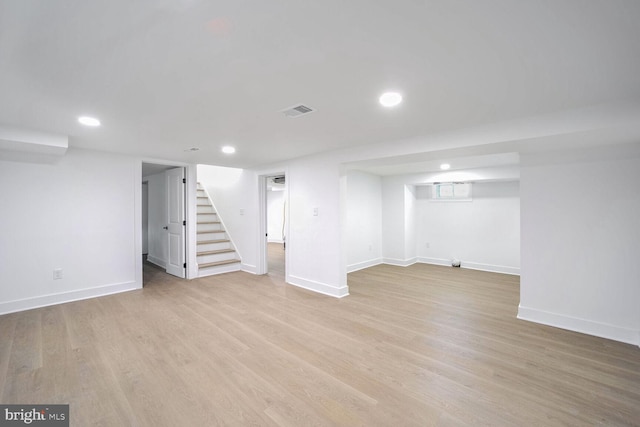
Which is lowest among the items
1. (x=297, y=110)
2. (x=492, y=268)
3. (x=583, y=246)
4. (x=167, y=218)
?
(x=492, y=268)

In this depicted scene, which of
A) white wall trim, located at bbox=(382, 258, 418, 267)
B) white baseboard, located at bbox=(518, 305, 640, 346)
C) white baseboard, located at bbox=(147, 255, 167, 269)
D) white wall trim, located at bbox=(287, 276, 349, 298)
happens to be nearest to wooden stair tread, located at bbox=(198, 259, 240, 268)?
white baseboard, located at bbox=(147, 255, 167, 269)

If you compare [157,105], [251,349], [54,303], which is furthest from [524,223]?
[54,303]

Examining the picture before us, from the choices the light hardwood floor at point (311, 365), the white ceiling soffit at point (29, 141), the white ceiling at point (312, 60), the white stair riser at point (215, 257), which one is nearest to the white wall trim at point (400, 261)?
the light hardwood floor at point (311, 365)

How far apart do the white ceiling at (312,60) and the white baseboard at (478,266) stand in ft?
13.4

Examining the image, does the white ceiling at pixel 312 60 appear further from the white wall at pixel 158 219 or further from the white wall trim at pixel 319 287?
the white wall at pixel 158 219

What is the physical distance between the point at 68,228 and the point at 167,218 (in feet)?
6.03

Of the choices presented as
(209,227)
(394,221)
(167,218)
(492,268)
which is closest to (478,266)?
(492,268)

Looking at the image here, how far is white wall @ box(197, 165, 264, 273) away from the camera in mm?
5457

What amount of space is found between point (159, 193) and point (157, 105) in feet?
15.1

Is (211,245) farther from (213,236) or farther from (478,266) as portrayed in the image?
(478,266)

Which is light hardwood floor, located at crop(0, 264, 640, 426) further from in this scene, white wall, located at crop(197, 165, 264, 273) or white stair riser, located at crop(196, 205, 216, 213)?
white stair riser, located at crop(196, 205, 216, 213)

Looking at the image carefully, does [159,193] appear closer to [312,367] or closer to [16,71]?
[16,71]

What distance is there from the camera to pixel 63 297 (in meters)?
3.74

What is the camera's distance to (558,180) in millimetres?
2986
